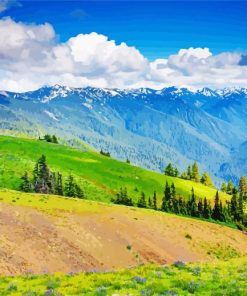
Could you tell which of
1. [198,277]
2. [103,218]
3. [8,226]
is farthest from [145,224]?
[198,277]

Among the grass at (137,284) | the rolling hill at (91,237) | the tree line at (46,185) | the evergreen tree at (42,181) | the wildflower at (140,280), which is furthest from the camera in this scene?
the evergreen tree at (42,181)

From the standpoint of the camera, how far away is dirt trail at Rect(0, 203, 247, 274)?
43625 millimetres

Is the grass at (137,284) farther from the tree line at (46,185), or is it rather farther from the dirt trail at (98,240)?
the tree line at (46,185)

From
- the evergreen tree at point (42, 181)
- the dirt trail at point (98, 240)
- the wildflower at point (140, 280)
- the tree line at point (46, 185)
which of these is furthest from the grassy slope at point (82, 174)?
the wildflower at point (140, 280)

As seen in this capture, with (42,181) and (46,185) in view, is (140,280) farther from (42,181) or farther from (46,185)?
(46,185)

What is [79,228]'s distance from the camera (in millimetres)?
55125

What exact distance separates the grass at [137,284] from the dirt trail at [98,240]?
1348cm

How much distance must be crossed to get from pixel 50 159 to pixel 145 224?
400 ft

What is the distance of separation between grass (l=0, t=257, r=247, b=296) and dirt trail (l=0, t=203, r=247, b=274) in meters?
13.5

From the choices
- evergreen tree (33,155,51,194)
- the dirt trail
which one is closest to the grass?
the dirt trail

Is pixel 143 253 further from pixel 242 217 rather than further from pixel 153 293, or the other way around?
pixel 242 217

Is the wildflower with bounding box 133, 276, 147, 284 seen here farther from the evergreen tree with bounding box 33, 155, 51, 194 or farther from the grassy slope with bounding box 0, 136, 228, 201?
the grassy slope with bounding box 0, 136, 228, 201

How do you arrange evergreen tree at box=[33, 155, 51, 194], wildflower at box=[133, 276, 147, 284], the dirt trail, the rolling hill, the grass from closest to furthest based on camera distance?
the grass < wildflower at box=[133, 276, 147, 284] < the dirt trail < the rolling hill < evergreen tree at box=[33, 155, 51, 194]

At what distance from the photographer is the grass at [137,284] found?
20.8m
